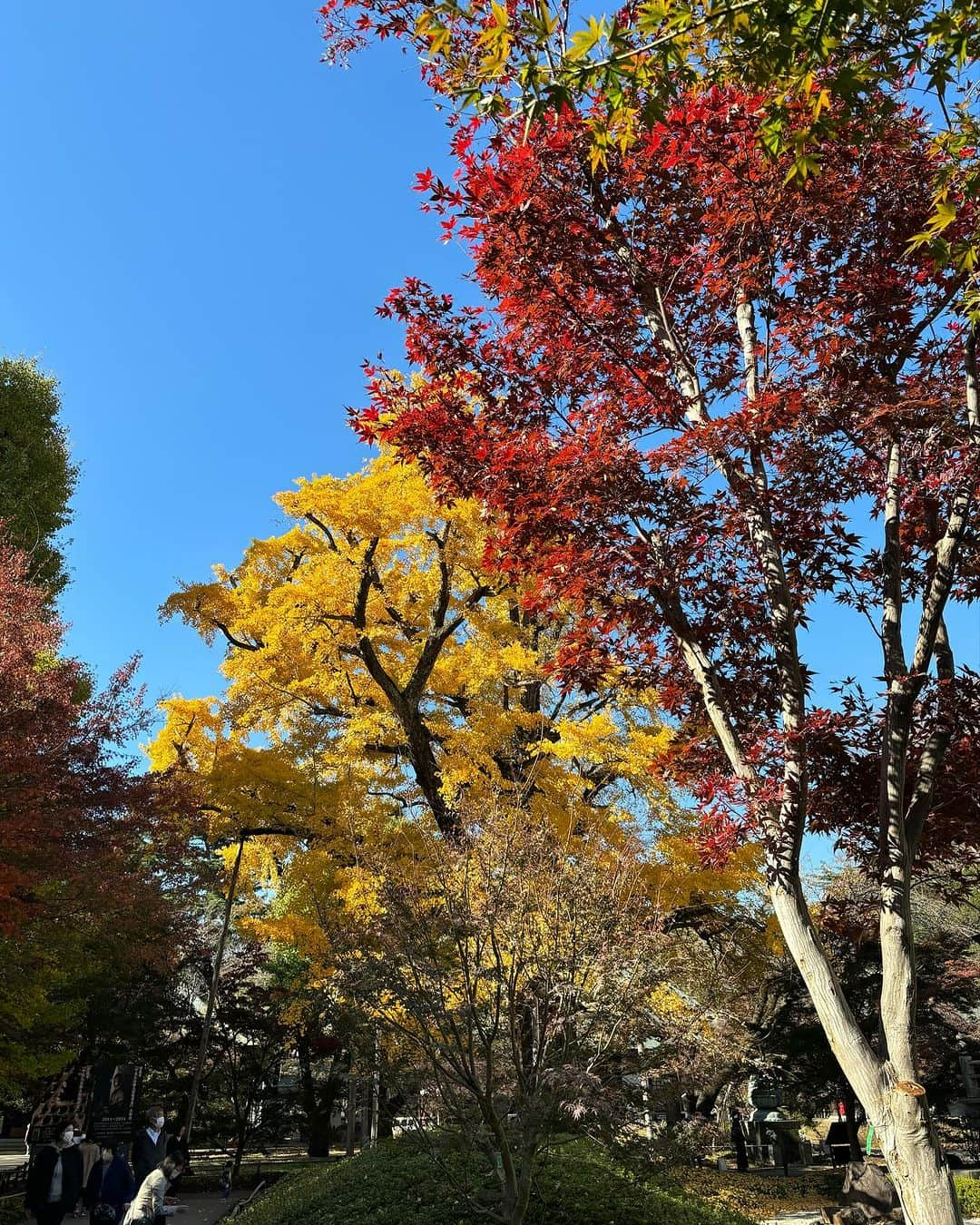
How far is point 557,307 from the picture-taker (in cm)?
484

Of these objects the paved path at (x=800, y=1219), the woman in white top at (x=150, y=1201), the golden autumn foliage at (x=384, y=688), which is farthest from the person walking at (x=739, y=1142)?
the woman in white top at (x=150, y=1201)

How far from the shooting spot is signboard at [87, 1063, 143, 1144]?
12180 millimetres

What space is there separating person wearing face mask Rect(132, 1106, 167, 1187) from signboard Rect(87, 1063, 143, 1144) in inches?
164

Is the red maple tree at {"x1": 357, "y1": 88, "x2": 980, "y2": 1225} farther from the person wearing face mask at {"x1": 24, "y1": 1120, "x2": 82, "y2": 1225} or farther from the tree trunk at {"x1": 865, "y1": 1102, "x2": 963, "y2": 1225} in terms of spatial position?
the person wearing face mask at {"x1": 24, "y1": 1120, "x2": 82, "y2": 1225}

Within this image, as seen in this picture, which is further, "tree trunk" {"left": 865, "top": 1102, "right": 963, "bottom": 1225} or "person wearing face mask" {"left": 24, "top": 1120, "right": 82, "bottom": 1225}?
"person wearing face mask" {"left": 24, "top": 1120, "right": 82, "bottom": 1225}

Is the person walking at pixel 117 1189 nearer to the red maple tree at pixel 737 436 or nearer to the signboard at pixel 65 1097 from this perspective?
the red maple tree at pixel 737 436

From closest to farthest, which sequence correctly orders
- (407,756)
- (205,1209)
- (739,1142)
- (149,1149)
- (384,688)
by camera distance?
1. (149,1149)
2. (384,688)
3. (407,756)
4. (205,1209)
5. (739,1142)

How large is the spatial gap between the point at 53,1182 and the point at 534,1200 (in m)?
5.31

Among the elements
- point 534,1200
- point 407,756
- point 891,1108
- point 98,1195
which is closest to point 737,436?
point 891,1108

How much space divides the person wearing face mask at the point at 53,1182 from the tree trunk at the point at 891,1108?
8.83 m

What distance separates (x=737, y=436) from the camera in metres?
4.08

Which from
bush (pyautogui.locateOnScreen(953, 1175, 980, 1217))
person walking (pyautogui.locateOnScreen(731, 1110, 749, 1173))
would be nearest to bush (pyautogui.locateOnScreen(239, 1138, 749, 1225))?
bush (pyautogui.locateOnScreen(953, 1175, 980, 1217))

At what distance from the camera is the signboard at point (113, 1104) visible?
12.2m

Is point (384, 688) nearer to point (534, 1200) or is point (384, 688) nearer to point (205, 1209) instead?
point (534, 1200)
